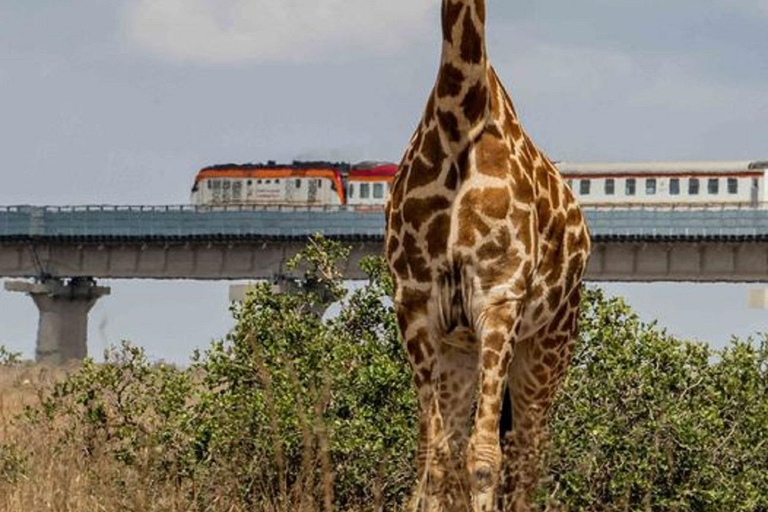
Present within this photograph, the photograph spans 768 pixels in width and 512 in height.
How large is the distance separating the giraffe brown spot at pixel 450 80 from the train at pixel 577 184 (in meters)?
62.5

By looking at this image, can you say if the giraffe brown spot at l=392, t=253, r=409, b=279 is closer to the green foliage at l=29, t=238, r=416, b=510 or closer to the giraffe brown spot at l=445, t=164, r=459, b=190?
the giraffe brown spot at l=445, t=164, r=459, b=190

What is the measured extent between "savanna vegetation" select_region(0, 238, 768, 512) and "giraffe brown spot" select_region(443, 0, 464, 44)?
530 centimetres

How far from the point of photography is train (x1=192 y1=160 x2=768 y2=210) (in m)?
A: 74.9

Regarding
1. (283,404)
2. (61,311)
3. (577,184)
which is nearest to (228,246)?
(61,311)

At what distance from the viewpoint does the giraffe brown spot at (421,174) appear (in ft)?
30.5

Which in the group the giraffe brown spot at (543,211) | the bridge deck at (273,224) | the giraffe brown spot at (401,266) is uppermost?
the bridge deck at (273,224)

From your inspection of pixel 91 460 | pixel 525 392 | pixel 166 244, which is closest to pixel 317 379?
pixel 91 460

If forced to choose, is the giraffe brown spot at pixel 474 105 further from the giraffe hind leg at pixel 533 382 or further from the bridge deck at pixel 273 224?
the bridge deck at pixel 273 224

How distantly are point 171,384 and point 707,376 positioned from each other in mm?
5588

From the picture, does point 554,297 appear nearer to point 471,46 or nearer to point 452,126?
point 452,126

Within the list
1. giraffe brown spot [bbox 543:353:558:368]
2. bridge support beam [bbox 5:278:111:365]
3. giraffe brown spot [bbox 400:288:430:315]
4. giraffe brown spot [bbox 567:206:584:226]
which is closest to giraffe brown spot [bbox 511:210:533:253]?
giraffe brown spot [bbox 400:288:430:315]

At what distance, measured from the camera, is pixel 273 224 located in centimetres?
7288

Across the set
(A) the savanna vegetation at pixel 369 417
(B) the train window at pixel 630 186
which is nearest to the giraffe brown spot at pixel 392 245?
(A) the savanna vegetation at pixel 369 417

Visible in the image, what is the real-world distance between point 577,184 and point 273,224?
15105mm
